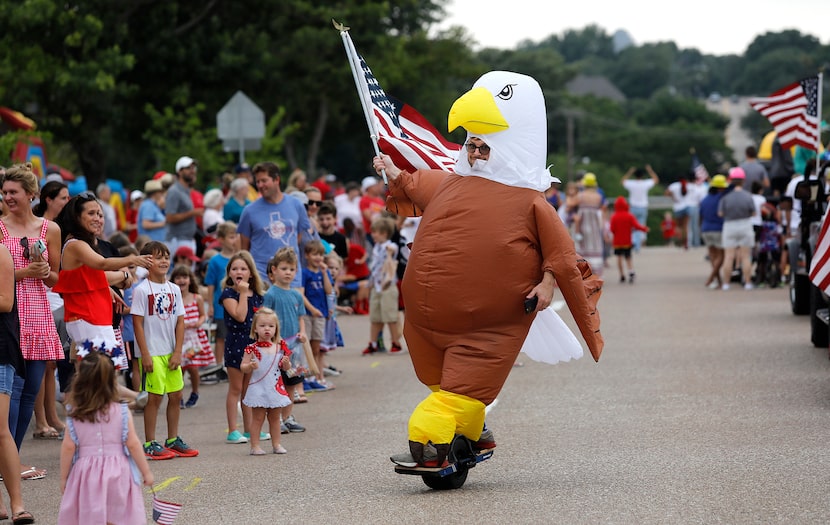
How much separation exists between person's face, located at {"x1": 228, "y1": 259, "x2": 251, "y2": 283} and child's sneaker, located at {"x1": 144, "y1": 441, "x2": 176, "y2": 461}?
55.8 inches

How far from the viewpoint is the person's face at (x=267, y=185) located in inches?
496

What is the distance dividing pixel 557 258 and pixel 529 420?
3.04 metres

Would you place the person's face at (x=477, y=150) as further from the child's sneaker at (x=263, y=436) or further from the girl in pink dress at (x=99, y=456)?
the child's sneaker at (x=263, y=436)

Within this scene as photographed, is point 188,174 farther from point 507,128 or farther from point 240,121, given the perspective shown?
point 507,128

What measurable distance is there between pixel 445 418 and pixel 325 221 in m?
7.95

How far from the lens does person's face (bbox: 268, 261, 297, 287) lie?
11.0 metres

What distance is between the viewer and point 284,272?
11031mm

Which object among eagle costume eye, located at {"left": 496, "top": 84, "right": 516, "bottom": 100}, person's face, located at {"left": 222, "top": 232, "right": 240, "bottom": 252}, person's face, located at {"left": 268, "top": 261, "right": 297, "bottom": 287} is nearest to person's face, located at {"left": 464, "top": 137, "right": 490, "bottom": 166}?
eagle costume eye, located at {"left": 496, "top": 84, "right": 516, "bottom": 100}

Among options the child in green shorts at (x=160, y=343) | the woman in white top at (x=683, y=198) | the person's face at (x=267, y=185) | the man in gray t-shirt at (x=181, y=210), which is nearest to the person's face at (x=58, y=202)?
the child in green shorts at (x=160, y=343)

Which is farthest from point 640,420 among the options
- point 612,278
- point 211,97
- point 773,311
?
point 211,97

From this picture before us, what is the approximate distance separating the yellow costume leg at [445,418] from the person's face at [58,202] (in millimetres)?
3172

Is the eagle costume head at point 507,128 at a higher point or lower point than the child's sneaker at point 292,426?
higher

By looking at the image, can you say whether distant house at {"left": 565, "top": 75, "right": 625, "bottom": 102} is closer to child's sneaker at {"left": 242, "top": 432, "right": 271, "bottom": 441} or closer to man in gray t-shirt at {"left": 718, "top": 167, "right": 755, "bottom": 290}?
man in gray t-shirt at {"left": 718, "top": 167, "right": 755, "bottom": 290}

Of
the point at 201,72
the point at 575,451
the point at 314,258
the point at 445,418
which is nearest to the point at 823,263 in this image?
the point at 575,451
